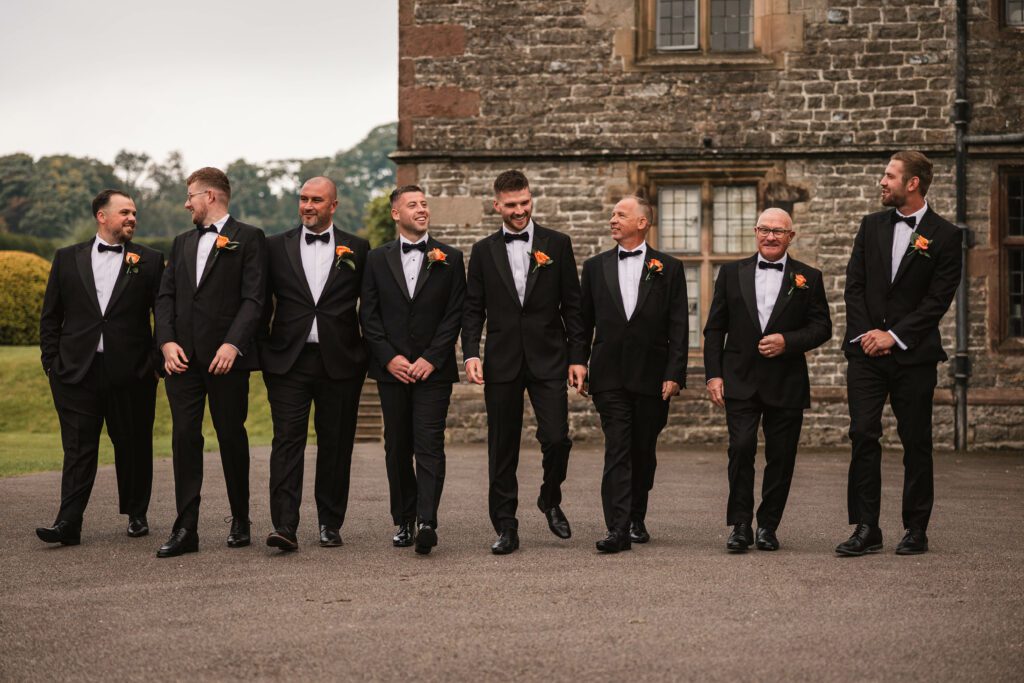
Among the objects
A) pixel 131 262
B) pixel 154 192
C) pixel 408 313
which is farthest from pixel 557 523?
pixel 154 192

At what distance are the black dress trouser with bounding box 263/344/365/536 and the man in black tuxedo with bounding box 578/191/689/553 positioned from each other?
1.39 meters

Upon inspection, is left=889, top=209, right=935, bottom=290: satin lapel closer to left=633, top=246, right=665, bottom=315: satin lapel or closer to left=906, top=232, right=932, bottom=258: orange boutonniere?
left=906, top=232, right=932, bottom=258: orange boutonniere

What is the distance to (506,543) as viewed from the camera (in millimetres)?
7207

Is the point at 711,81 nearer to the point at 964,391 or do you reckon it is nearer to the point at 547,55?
the point at 547,55

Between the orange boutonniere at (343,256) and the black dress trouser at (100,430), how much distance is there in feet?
4.30

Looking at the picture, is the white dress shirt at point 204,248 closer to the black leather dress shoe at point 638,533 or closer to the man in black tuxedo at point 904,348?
the black leather dress shoe at point 638,533

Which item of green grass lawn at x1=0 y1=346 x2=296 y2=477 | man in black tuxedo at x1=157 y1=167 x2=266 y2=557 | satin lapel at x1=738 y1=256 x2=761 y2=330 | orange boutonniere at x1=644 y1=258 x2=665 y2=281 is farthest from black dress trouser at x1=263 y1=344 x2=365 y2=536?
green grass lawn at x1=0 y1=346 x2=296 y2=477

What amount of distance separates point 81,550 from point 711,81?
1009 centimetres

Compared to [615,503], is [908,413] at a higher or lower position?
higher

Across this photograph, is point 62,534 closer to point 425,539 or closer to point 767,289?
point 425,539

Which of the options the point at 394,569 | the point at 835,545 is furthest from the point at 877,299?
the point at 394,569

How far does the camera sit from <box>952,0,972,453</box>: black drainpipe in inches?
592

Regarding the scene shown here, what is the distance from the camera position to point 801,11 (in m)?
15.3

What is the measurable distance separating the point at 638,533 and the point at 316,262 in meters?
2.36
